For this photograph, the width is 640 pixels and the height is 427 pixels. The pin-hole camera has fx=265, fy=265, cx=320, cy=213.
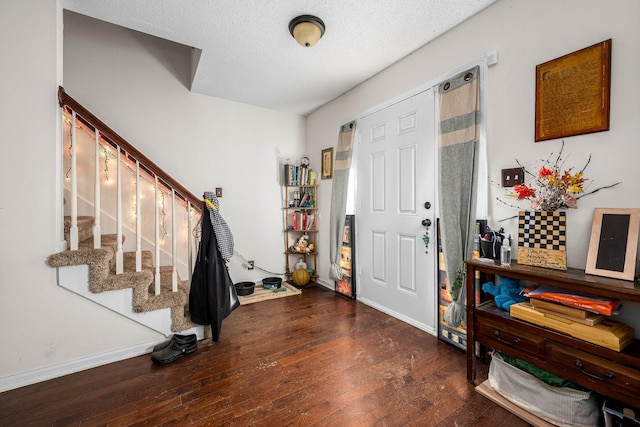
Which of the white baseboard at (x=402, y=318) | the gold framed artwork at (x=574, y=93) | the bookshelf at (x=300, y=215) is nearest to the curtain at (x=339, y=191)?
the white baseboard at (x=402, y=318)

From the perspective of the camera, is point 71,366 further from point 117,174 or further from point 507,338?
point 507,338

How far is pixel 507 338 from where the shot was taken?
5.03 feet

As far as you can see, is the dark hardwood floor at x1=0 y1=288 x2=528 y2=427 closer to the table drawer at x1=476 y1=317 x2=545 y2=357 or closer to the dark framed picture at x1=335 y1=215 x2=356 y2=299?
the table drawer at x1=476 y1=317 x2=545 y2=357

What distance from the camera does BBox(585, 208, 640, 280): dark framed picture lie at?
1271 millimetres

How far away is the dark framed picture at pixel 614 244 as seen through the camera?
1271 mm

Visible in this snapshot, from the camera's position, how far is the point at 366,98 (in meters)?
3.05

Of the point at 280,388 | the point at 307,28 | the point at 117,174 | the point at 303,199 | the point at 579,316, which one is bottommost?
the point at 280,388

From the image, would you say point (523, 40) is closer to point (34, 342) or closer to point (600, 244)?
point (600, 244)

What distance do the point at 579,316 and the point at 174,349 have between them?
253cm

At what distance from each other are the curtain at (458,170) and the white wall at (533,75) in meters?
0.12

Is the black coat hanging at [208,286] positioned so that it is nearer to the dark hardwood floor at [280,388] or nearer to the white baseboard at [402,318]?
the dark hardwood floor at [280,388]

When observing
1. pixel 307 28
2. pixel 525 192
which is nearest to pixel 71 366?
pixel 307 28

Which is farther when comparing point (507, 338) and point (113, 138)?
point (113, 138)

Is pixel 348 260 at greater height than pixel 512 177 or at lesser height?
lesser
